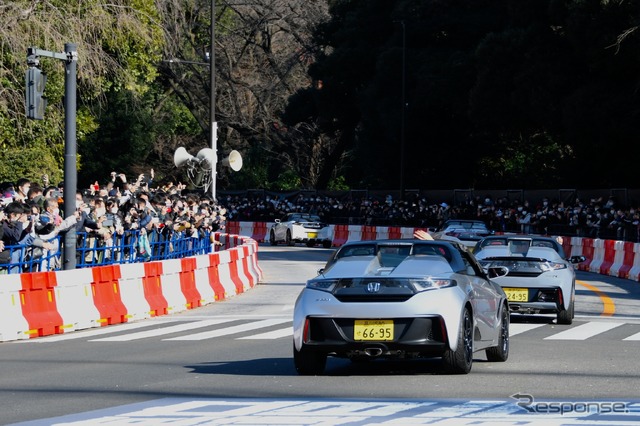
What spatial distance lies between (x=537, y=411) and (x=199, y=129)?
68207mm

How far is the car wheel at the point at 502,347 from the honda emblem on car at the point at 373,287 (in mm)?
2125

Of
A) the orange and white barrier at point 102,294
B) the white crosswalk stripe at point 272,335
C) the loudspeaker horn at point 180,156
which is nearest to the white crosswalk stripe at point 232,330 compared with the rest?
the white crosswalk stripe at point 272,335

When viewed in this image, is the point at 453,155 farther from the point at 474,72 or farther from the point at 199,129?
the point at 199,129

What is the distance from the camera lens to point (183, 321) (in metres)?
20.7

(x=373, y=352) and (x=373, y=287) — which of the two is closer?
(x=373, y=352)

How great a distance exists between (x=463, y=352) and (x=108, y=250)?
1364 centimetres

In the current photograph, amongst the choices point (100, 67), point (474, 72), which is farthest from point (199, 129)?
point (100, 67)

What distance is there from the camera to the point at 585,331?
18266mm

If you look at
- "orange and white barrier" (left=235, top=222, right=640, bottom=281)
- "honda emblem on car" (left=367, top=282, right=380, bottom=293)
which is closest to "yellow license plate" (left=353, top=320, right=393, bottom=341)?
"honda emblem on car" (left=367, top=282, right=380, bottom=293)

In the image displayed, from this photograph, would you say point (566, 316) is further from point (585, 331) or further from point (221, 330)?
point (221, 330)

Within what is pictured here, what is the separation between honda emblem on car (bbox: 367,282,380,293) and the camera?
1230 cm

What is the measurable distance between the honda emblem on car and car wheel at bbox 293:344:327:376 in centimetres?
79

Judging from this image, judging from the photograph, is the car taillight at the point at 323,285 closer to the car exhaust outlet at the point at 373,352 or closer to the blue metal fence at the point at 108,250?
the car exhaust outlet at the point at 373,352

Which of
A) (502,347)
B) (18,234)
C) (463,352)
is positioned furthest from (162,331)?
(463,352)
